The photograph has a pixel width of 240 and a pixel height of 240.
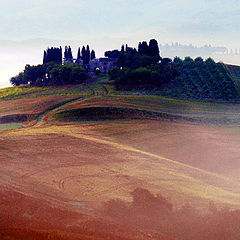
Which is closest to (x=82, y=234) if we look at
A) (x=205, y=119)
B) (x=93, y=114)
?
(x=93, y=114)

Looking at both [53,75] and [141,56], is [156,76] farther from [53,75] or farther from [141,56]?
[53,75]

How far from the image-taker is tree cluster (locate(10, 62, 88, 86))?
85.9m

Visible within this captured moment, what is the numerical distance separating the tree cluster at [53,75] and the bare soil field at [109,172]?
4928 centimetres

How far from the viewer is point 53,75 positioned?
88.2 meters

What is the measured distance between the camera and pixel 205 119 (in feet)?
154

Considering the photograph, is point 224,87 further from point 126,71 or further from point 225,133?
point 225,133

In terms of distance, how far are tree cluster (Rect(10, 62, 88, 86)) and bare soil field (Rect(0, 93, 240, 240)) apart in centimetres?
4928

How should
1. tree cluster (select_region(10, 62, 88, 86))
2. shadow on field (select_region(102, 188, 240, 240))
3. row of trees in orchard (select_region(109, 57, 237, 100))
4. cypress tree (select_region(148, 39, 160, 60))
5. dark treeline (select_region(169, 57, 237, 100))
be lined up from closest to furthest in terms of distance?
shadow on field (select_region(102, 188, 240, 240))
dark treeline (select_region(169, 57, 237, 100))
row of trees in orchard (select_region(109, 57, 237, 100))
tree cluster (select_region(10, 62, 88, 86))
cypress tree (select_region(148, 39, 160, 60))

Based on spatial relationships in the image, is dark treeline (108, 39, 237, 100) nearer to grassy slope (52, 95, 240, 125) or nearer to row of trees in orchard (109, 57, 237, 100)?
row of trees in orchard (109, 57, 237, 100)

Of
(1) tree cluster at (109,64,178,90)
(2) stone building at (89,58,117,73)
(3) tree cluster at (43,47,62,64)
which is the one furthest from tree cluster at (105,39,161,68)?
(3) tree cluster at (43,47,62,64)

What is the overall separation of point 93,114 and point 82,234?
33.4 m

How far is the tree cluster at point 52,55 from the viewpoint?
4469 inches

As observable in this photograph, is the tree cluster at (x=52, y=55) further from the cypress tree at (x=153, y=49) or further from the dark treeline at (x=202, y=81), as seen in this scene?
the dark treeline at (x=202, y=81)

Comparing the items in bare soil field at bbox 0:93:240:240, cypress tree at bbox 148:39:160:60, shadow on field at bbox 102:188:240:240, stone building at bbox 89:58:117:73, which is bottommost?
shadow on field at bbox 102:188:240:240
